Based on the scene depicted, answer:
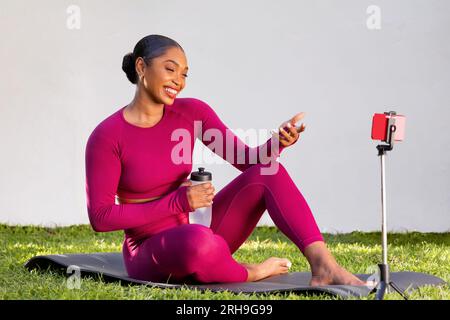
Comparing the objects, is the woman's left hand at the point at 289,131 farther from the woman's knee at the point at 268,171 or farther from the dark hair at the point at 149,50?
the dark hair at the point at 149,50

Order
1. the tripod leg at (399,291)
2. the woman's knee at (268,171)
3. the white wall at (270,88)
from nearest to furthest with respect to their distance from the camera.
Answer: the tripod leg at (399,291) → the woman's knee at (268,171) → the white wall at (270,88)

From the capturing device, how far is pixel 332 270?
2598mm

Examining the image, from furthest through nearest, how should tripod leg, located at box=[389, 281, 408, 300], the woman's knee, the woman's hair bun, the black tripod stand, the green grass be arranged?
the woman's hair bun
the woman's knee
the green grass
tripod leg, located at box=[389, 281, 408, 300]
the black tripod stand

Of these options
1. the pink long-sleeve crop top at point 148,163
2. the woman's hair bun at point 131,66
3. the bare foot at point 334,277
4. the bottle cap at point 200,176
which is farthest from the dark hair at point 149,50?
the bare foot at point 334,277

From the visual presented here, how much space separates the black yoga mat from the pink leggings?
56mm

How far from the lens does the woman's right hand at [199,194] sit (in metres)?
2.62

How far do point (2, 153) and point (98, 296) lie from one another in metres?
3.08

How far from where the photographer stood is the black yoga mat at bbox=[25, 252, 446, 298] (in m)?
2.50

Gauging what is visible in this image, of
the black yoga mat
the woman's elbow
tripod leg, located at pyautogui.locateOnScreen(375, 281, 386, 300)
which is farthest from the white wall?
tripod leg, located at pyautogui.locateOnScreen(375, 281, 386, 300)

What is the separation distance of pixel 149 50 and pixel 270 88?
265 centimetres

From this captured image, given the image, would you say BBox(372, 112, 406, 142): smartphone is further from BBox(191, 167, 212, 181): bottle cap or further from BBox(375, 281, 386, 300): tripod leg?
BBox(191, 167, 212, 181): bottle cap

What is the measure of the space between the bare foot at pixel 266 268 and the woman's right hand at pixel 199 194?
0.41 meters

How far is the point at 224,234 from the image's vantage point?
2.87 meters

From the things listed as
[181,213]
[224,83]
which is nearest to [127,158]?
[181,213]
